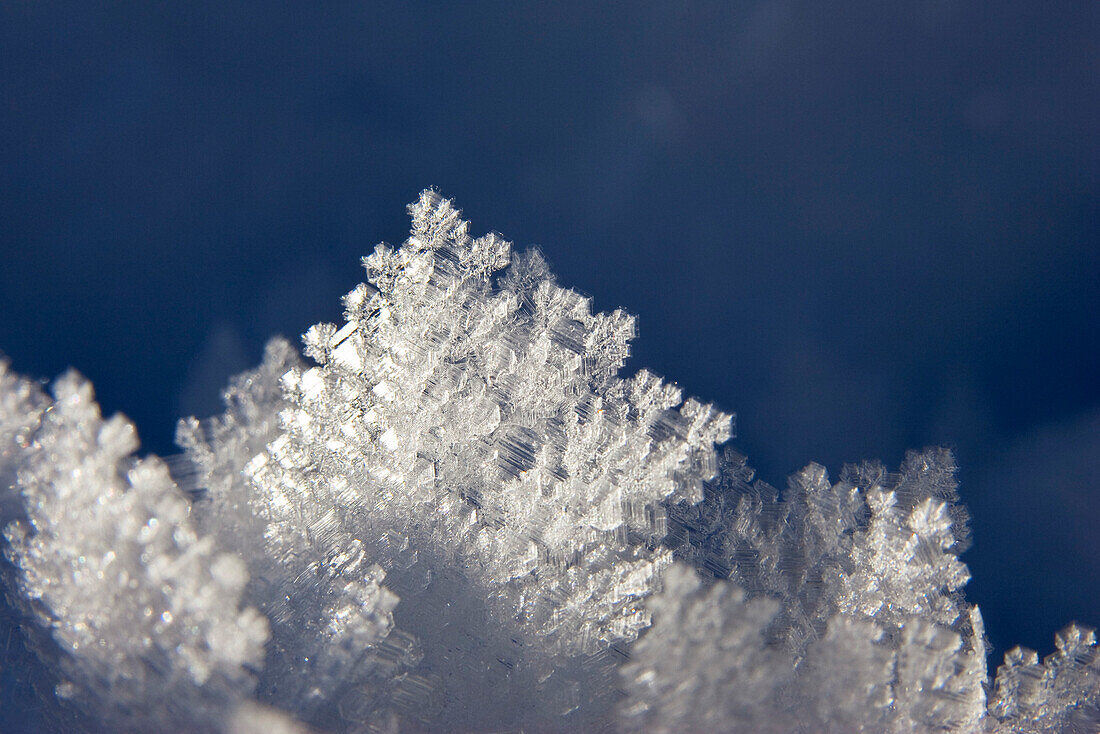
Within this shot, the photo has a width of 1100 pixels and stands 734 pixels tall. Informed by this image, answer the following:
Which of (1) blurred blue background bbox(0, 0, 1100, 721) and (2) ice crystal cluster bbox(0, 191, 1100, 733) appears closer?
(2) ice crystal cluster bbox(0, 191, 1100, 733)

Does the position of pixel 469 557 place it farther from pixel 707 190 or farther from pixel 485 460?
pixel 707 190

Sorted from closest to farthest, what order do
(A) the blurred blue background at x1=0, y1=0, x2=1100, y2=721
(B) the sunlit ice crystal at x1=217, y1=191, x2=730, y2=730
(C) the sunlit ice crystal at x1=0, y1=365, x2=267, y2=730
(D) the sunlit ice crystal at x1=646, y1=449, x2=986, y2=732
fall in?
(C) the sunlit ice crystal at x1=0, y1=365, x2=267, y2=730 → (D) the sunlit ice crystal at x1=646, y1=449, x2=986, y2=732 → (B) the sunlit ice crystal at x1=217, y1=191, x2=730, y2=730 → (A) the blurred blue background at x1=0, y1=0, x2=1100, y2=721

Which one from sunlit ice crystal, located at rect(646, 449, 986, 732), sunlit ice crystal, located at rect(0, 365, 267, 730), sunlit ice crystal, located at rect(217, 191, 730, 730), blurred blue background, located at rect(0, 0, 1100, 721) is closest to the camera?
sunlit ice crystal, located at rect(0, 365, 267, 730)

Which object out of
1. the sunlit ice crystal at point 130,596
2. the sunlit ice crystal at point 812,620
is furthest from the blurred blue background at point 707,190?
the sunlit ice crystal at point 130,596

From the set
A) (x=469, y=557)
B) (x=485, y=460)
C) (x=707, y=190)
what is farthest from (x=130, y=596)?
(x=707, y=190)

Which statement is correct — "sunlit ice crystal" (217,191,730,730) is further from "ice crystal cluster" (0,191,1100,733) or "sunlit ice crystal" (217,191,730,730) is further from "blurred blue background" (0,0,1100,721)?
"blurred blue background" (0,0,1100,721)

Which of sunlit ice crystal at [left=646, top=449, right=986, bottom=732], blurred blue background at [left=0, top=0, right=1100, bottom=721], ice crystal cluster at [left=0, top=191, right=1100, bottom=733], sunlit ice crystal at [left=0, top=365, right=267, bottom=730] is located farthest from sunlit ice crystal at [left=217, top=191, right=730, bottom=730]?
blurred blue background at [left=0, top=0, right=1100, bottom=721]

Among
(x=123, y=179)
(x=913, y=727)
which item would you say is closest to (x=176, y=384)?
(x=123, y=179)

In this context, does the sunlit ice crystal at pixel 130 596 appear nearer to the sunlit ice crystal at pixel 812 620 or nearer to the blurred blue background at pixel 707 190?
the blurred blue background at pixel 707 190
